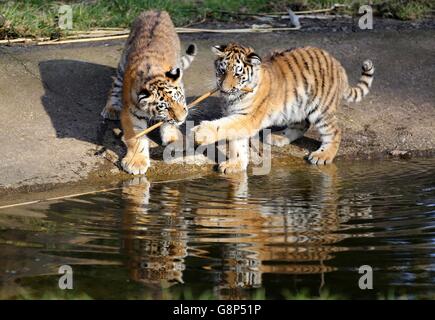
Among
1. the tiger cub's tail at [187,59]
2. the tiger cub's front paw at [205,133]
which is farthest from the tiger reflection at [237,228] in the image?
the tiger cub's tail at [187,59]

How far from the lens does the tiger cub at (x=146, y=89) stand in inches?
309

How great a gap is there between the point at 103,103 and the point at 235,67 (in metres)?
1.52

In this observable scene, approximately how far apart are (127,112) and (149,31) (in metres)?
1.11

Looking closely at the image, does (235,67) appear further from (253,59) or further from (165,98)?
(165,98)

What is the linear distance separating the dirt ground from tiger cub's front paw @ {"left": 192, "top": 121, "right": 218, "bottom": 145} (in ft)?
1.42

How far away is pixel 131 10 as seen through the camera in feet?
37.0

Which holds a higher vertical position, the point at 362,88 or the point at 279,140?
the point at 362,88

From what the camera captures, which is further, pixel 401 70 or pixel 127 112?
pixel 401 70

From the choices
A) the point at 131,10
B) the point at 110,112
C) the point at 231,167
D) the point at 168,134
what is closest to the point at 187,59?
the point at 110,112

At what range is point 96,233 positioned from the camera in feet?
21.2

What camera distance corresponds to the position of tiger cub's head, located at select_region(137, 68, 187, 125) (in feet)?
25.6

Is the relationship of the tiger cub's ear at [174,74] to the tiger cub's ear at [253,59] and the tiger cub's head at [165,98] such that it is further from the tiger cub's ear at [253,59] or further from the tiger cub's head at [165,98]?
the tiger cub's ear at [253,59]
